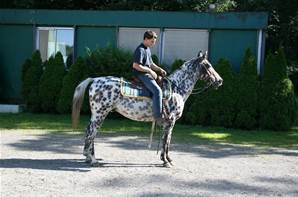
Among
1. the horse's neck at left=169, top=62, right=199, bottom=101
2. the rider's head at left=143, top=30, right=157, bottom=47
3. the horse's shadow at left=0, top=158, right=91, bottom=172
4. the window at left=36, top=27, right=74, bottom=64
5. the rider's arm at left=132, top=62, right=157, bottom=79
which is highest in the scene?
the window at left=36, top=27, right=74, bottom=64

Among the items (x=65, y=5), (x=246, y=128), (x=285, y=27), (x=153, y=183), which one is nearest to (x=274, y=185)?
(x=153, y=183)

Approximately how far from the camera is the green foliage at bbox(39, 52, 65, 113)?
1784 cm

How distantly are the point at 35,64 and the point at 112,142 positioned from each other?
696 centimetres

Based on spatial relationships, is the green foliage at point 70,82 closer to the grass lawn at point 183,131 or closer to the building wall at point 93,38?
the grass lawn at point 183,131

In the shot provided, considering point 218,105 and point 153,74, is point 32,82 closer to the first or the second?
point 218,105

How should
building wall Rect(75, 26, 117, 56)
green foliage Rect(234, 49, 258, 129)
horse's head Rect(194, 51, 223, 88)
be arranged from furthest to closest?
building wall Rect(75, 26, 117, 56) < green foliage Rect(234, 49, 258, 129) < horse's head Rect(194, 51, 223, 88)

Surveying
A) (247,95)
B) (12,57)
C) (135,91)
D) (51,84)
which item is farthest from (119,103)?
(12,57)

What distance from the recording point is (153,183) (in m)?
7.98

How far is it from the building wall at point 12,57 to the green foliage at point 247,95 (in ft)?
25.5

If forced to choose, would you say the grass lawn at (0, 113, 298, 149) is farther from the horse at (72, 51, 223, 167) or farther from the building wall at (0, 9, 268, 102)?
the horse at (72, 51, 223, 167)

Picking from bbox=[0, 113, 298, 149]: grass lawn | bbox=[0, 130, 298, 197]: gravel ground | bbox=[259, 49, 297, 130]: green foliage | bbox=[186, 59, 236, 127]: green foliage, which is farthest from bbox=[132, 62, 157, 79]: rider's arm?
bbox=[259, 49, 297, 130]: green foliage

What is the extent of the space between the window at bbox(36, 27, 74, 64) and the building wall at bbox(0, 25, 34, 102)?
43 centimetres

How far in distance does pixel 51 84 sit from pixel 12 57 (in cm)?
266

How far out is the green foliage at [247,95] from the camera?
15.7 meters
